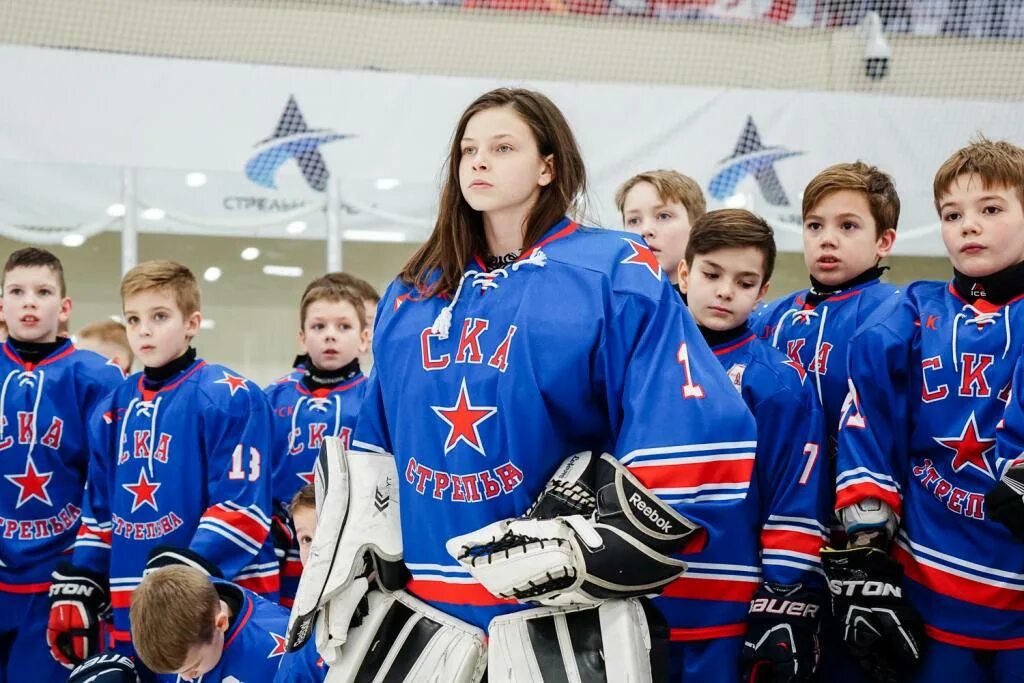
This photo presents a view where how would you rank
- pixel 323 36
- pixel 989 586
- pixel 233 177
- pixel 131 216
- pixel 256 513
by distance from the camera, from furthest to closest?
pixel 323 36 < pixel 233 177 < pixel 131 216 < pixel 256 513 < pixel 989 586

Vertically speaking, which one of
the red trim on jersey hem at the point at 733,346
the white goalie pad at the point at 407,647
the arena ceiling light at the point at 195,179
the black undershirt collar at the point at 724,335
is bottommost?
the white goalie pad at the point at 407,647

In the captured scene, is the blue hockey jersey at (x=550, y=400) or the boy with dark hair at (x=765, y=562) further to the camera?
the boy with dark hair at (x=765, y=562)

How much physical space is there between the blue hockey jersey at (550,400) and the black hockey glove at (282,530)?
7.44 ft

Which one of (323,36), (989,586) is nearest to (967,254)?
(989,586)

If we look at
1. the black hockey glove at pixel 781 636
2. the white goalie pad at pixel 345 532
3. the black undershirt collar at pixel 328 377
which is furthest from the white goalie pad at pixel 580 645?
the black undershirt collar at pixel 328 377

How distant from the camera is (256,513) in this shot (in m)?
3.42

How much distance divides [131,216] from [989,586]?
5.51 meters

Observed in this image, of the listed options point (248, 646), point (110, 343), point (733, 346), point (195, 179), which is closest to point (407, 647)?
point (733, 346)

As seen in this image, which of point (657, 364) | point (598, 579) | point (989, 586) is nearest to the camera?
point (598, 579)

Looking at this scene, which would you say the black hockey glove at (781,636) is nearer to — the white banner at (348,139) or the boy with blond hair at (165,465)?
the boy with blond hair at (165,465)

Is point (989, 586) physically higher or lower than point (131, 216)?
lower

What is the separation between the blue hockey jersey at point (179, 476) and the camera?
135 inches

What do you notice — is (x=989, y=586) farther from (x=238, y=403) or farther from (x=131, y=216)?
(x=131, y=216)

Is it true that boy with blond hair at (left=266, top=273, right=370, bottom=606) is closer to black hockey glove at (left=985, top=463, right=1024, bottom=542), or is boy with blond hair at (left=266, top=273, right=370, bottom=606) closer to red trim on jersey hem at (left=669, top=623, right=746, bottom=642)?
red trim on jersey hem at (left=669, top=623, right=746, bottom=642)
